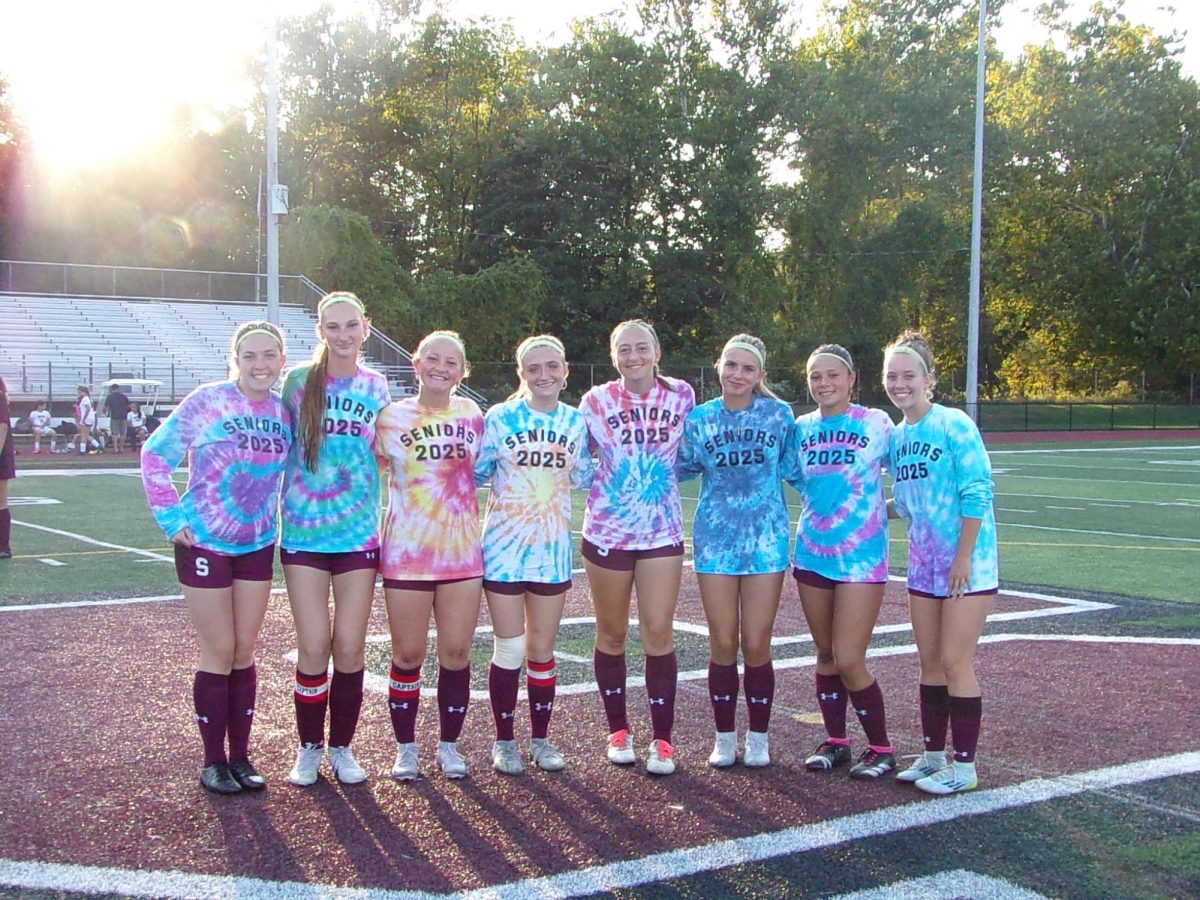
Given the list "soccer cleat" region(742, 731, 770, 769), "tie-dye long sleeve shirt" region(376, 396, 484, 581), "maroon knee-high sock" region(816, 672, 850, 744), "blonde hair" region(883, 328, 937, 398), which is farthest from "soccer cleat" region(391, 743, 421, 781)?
"blonde hair" region(883, 328, 937, 398)

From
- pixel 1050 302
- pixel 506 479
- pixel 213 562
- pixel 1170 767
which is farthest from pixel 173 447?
pixel 1050 302

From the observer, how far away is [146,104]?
4912cm

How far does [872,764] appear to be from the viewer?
523cm

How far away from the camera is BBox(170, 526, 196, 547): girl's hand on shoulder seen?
487 centimetres

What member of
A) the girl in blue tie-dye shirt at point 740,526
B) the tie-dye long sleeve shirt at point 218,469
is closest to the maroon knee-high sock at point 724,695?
the girl in blue tie-dye shirt at point 740,526

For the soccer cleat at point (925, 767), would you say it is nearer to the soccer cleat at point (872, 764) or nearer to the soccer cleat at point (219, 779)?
the soccer cleat at point (872, 764)

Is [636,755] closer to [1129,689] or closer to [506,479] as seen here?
[506,479]

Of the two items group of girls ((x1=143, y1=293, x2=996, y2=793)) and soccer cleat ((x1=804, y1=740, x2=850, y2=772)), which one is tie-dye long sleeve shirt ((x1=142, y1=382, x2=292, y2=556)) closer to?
group of girls ((x1=143, y1=293, x2=996, y2=793))

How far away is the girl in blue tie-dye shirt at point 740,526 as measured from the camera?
17.4 ft

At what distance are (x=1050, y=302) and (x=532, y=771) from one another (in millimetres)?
53134

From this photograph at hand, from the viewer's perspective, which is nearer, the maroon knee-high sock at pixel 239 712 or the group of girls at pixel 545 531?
the group of girls at pixel 545 531

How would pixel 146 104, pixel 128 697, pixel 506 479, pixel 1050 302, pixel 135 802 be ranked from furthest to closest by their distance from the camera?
pixel 1050 302, pixel 146 104, pixel 128 697, pixel 506 479, pixel 135 802

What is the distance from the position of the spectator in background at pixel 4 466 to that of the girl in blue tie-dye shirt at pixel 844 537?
8161mm

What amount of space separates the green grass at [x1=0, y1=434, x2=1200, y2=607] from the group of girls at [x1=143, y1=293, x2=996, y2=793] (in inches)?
99.6
